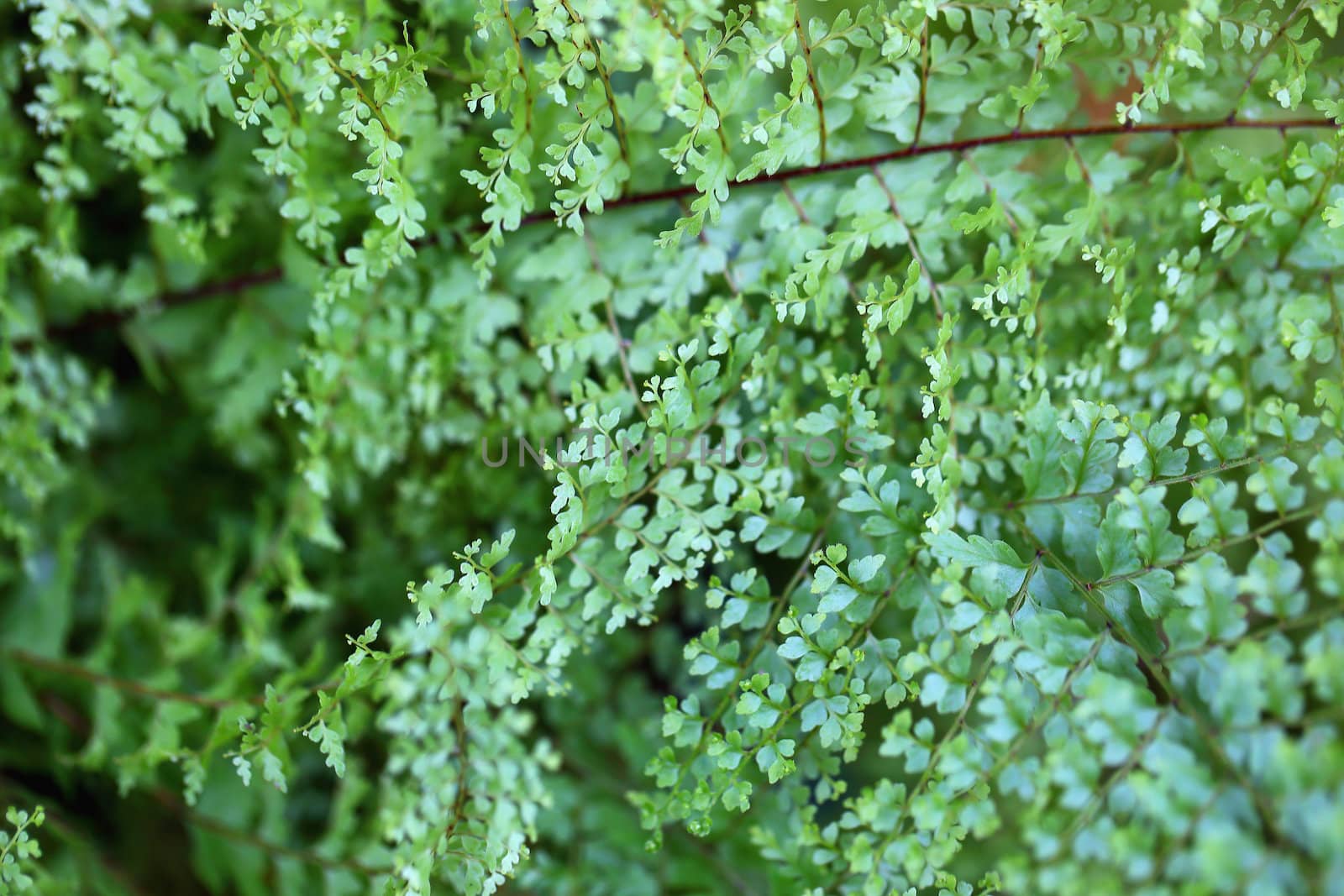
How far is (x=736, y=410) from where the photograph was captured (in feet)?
4.01

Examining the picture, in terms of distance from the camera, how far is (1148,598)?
0.97 metres

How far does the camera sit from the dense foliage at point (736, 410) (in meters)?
0.90

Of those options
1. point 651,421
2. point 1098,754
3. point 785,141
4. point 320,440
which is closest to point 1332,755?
point 1098,754

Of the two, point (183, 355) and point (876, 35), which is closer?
point (876, 35)

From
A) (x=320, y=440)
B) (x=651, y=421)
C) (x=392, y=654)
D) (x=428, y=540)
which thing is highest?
(x=428, y=540)

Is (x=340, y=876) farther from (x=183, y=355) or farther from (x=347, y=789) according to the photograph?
(x=183, y=355)

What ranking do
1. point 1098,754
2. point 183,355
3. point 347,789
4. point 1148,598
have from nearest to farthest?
point 1098,754, point 1148,598, point 347,789, point 183,355

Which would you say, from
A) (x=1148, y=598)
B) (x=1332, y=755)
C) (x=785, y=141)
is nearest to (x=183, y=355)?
(x=785, y=141)

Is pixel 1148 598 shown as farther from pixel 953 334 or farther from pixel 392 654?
pixel 392 654

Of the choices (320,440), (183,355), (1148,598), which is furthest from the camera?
(183,355)

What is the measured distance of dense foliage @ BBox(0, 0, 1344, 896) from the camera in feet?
2.96

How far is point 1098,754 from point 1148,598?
8.4 inches

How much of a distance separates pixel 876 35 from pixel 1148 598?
2.33 ft

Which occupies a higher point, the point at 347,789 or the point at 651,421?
the point at 651,421
